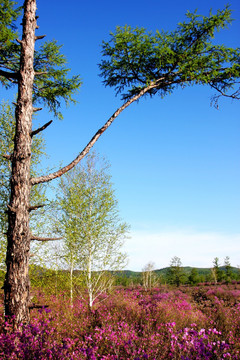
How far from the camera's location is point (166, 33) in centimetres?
617

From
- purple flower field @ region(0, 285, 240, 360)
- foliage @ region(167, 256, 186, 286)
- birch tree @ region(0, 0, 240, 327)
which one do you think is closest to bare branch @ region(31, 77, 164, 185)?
birch tree @ region(0, 0, 240, 327)

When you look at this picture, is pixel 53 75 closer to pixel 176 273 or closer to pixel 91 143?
pixel 91 143

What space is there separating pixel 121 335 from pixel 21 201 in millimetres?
3464

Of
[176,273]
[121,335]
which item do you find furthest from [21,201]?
[176,273]

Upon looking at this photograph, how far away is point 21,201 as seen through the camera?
196 inches

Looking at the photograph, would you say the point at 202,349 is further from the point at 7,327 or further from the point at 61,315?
the point at 61,315

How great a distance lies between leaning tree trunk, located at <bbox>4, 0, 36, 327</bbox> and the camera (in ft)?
15.2

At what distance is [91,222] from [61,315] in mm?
3739

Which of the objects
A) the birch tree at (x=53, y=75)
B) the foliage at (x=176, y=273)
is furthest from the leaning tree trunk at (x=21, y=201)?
the foliage at (x=176, y=273)

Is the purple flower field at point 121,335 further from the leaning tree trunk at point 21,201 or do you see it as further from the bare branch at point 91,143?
the bare branch at point 91,143

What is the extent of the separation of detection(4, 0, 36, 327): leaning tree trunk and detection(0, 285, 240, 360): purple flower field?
464mm

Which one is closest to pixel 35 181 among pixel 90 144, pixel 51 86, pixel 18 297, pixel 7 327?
pixel 90 144

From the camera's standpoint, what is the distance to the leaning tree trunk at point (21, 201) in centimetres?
463

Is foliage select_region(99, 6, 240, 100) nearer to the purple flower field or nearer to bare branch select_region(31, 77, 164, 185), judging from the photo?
bare branch select_region(31, 77, 164, 185)
